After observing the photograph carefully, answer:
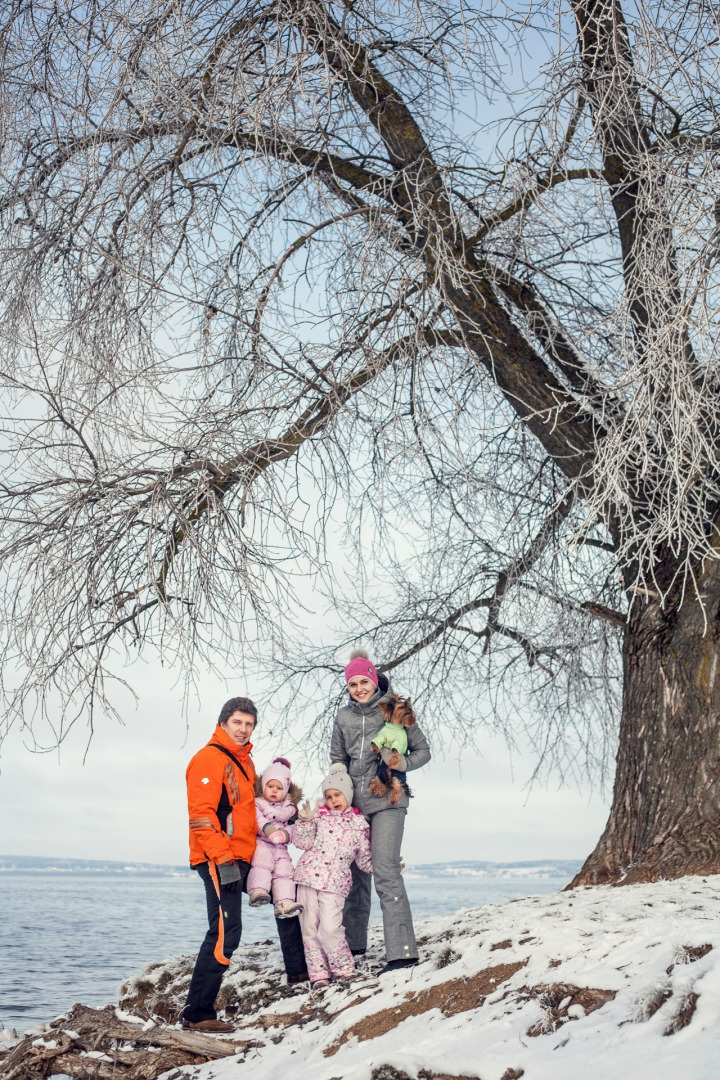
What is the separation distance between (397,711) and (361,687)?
0.28 m

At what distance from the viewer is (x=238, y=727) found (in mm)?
4824

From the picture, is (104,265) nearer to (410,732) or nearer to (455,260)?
(455,260)

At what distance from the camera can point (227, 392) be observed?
5.13m

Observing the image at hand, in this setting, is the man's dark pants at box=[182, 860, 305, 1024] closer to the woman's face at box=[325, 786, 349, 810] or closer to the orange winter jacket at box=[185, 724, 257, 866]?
the orange winter jacket at box=[185, 724, 257, 866]

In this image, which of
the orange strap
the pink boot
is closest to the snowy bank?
the pink boot

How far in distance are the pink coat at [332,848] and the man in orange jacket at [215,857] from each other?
31 cm

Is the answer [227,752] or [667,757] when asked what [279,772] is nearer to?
[227,752]


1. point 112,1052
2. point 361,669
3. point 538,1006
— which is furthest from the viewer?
point 361,669

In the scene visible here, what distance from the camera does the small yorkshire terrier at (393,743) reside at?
4.77 metres

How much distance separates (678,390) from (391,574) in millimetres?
4024

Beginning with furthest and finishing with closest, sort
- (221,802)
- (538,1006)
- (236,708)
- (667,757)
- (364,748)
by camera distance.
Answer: (667,757)
(364,748)
(236,708)
(221,802)
(538,1006)

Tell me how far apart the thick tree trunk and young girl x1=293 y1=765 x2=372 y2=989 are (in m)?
1.74

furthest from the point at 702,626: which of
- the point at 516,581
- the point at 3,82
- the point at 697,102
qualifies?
the point at 3,82

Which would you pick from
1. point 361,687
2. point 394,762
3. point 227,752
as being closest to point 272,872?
point 227,752
